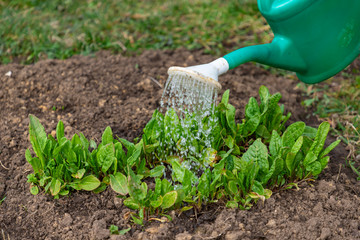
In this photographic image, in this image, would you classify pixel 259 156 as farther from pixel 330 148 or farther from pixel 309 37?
pixel 309 37

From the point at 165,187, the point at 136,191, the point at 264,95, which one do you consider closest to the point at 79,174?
the point at 136,191

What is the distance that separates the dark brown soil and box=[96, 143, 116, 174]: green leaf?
0.13m

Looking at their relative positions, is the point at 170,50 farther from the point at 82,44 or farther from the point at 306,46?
the point at 306,46

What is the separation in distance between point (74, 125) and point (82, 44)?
1029mm

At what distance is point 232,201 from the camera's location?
195cm

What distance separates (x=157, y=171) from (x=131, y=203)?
26cm

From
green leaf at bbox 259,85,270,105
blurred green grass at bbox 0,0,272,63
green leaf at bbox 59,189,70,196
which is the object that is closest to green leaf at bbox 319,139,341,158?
green leaf at bbox 259,85,270,105

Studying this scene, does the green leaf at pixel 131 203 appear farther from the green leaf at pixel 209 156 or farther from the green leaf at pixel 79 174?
the green leaf at pixel 209 156

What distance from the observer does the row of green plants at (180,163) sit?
1.93 m

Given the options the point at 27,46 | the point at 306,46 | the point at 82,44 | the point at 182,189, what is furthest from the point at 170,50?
the point at 182,189

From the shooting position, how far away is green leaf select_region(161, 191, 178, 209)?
1.84m

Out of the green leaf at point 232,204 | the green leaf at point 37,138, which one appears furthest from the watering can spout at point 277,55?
the green leaf at point 37,138

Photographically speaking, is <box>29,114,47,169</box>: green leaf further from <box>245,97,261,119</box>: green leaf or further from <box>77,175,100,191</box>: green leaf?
<box>245,97,261,119</box>: green leaf

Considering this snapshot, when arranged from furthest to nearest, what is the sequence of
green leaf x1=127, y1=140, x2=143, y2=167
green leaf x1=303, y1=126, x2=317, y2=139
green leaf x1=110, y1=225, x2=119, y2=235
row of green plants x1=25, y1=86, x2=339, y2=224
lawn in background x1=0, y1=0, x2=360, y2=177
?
1. lawn in background x1=0, y1=0, x2=360, y2=177
2. green leaf x1=303, y1=126, x2=317, y2=139
3. green leaf x1=127, y1=140, x2=143, y2=167
4. row of green plants x1=25, y1=86, x2=339, y2=224
5. green leaf x1=110, y1=225, x2=119, y2=235
